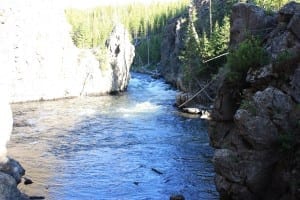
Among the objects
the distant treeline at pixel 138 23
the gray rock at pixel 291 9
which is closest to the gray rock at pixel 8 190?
the gray rock at pixel 291 9

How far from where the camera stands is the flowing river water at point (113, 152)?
1169 inches

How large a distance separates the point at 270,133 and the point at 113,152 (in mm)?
19661

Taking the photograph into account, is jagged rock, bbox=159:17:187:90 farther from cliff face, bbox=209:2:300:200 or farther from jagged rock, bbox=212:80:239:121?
cliff face, bbox=209:2:300:200

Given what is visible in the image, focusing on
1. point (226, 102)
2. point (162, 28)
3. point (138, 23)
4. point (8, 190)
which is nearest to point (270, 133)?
point (226, 102)

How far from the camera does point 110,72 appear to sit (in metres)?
83.6

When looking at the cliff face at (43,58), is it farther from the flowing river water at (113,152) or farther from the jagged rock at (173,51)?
the jagged rock at (173,51)

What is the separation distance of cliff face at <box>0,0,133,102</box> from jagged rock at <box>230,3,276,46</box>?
Answer: 43710 mm

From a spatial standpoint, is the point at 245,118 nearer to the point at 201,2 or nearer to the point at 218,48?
the point at 218,48

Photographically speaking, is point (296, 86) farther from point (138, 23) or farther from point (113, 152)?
point (138, 23)

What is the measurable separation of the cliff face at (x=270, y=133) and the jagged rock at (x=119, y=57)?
60.6 m

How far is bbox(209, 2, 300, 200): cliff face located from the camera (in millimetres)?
21125

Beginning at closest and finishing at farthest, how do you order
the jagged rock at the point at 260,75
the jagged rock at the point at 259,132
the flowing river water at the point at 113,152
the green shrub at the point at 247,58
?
1. the jagged rock at the point at 259,132
2. the jagged rock at the point at 260,75
3. the green shrub at the point at 247,58
4. the flowing river water at the point at 113,152

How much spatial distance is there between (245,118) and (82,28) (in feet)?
241

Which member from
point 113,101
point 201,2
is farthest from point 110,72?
point 201,2
